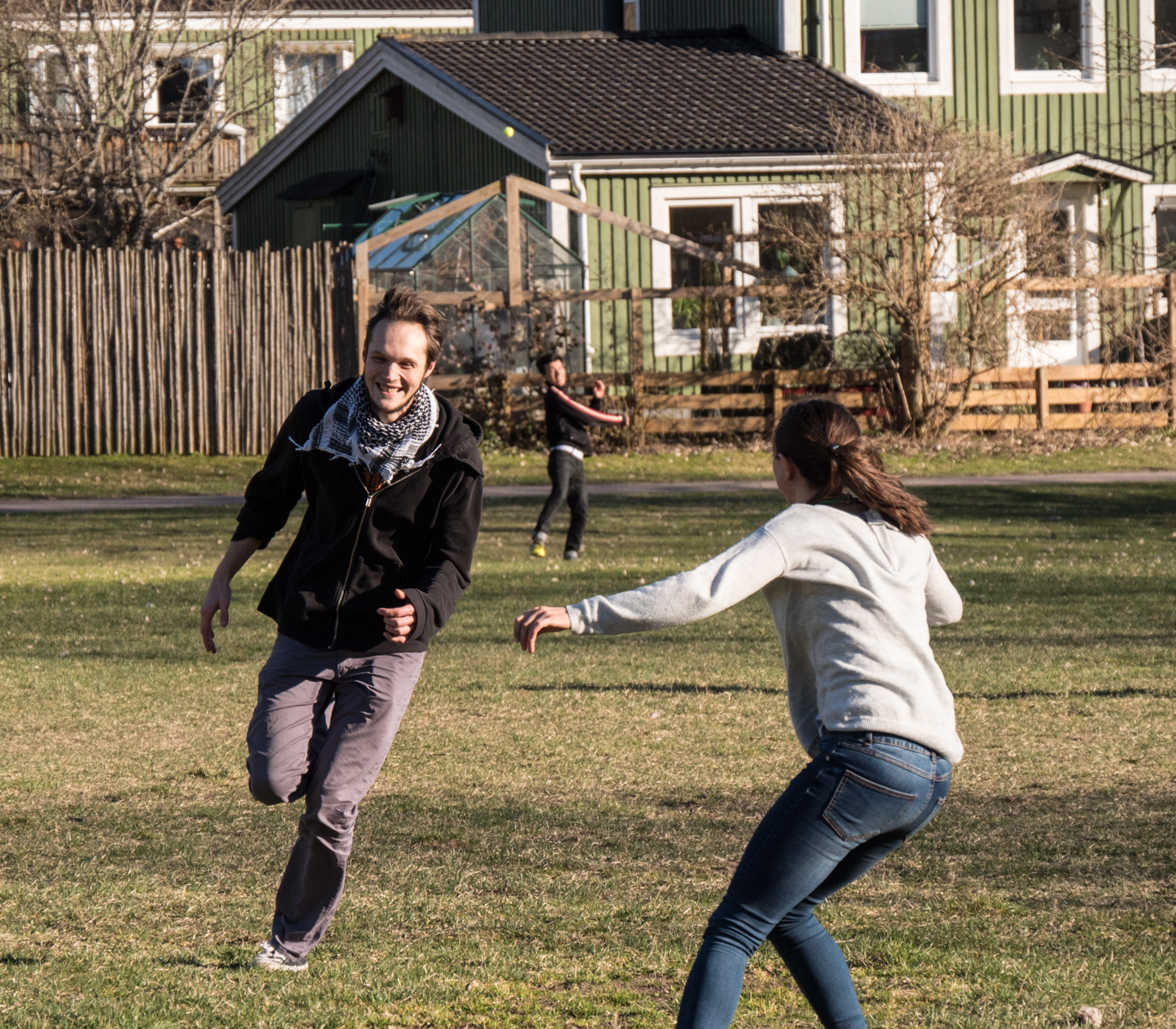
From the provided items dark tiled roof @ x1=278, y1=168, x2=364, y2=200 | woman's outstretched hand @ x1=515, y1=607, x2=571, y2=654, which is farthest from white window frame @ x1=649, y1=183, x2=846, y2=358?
woman's outstretched hand @ x1=515, y1=607, x2=571, y2=654

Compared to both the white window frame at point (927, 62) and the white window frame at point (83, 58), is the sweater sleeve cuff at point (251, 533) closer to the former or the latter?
the white window frame at point (927, 62)

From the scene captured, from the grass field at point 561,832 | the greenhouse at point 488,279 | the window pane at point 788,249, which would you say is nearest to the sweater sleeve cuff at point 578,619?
the grass field at point 561,832

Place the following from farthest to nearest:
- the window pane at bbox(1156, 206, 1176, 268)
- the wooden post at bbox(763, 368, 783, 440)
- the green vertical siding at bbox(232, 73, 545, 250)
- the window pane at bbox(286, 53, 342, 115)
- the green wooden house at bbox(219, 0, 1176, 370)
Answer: the window pane at bbox(286, 53, 342, 115), the window pane at bbox(1156, 206, 1176, 268), the green vertical siding at bbox(232, 73, 545, 250), the green wooden house at bbox(219, 0, 1176, 370), the wooden post at bbox(763, 368, 783, 440)

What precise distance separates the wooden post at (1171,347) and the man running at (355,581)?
2161cm

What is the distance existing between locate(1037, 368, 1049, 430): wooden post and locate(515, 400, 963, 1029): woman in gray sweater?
21.1 metres

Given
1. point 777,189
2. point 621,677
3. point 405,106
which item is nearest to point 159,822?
point 621,677

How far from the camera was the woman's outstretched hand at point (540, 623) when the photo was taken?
138 inches

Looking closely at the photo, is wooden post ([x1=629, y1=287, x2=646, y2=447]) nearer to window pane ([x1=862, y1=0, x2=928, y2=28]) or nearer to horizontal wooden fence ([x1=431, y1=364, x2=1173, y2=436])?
horizontal wooden fence ([x1=431, y1=364, x2=1173, y2=436])

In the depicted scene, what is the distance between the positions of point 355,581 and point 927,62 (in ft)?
85.3

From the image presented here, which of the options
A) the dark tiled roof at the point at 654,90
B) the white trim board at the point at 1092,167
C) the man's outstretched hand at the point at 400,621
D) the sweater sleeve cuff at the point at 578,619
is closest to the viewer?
the sweater sleeve cuff at the point at 578,619

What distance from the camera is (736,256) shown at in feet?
85.8

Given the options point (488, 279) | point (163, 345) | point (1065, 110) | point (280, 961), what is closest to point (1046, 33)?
point (1065, 110)

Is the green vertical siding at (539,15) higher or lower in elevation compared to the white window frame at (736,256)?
higher

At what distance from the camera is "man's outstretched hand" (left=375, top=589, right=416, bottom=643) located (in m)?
4.44
